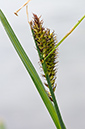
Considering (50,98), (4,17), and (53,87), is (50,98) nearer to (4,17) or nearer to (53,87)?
(53,87)

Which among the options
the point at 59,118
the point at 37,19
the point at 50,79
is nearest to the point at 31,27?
the point at 37,19

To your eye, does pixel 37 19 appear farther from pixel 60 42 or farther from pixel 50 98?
pixel 50 98

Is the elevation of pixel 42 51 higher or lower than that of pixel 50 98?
higher

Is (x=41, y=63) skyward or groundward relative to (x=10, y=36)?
groundward

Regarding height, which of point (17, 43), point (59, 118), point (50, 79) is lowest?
point (59, 118)

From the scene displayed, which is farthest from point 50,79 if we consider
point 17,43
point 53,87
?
point 17,43

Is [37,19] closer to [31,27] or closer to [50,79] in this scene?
[31,27]
